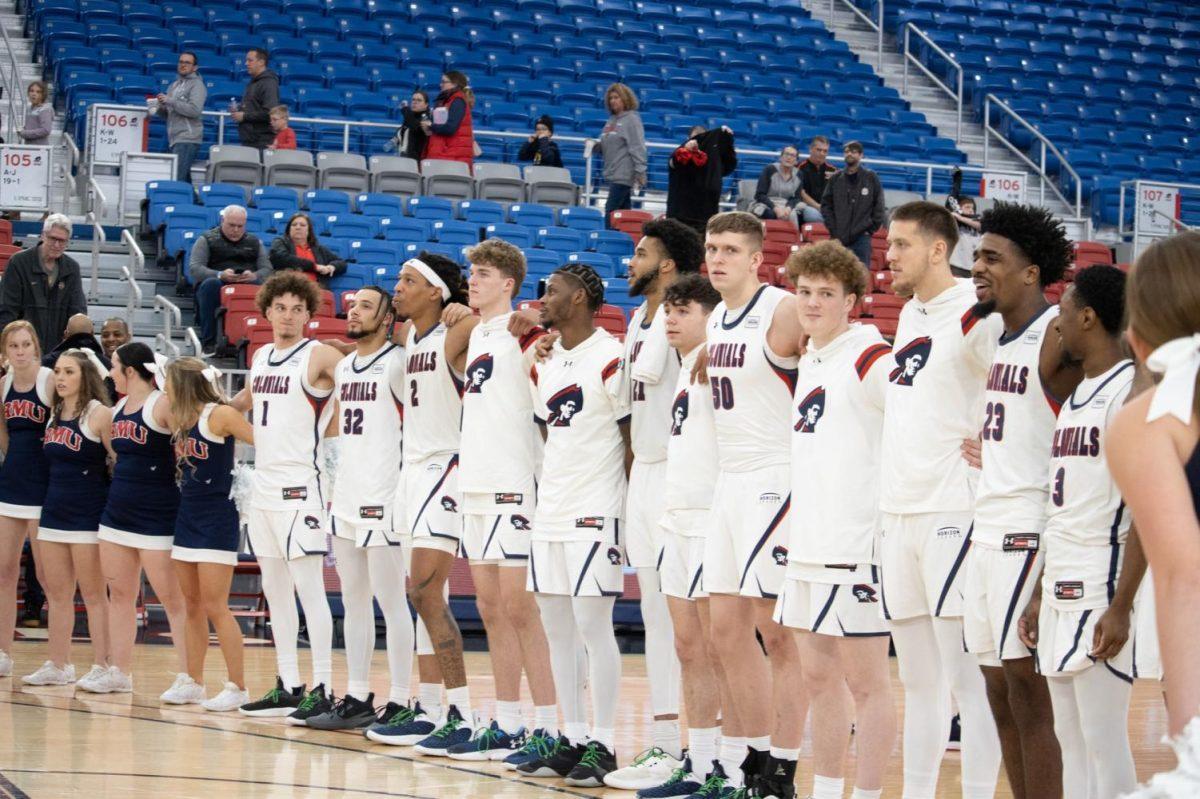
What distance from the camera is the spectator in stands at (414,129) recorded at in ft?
57.6

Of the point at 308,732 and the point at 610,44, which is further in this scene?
the point at 610,44

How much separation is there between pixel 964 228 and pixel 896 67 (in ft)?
33.8

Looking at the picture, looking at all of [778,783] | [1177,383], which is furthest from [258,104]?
[1177,383]

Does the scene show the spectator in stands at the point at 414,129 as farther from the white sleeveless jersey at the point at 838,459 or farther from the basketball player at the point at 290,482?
the white sleeveless jersey at the point at 838,459

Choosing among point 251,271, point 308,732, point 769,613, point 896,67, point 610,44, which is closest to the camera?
point 769,613

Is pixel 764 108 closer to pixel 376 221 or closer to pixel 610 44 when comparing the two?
pixel 610 44

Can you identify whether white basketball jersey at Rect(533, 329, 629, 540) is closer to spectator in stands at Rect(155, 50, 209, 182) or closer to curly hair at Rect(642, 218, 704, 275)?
curly hair at Rect(642, 218, 704, 275)

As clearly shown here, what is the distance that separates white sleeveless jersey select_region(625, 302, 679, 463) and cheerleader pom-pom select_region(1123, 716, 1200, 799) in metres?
4.43

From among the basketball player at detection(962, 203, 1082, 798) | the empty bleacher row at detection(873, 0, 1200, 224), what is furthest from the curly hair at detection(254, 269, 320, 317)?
the empty bleacher row at detection(873, 0, 1200, 224)

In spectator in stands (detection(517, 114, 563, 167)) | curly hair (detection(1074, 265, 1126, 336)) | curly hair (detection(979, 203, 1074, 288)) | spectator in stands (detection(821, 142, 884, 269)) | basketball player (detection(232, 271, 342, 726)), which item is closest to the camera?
curly hair (detection(1074, 265, 1126, 336))

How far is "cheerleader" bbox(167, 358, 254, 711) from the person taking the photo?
9.05m

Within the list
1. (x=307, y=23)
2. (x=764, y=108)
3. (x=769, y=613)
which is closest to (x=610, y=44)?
(x=764, y=108)

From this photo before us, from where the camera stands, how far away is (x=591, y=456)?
288 inches

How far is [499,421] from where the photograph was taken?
7.75 m
